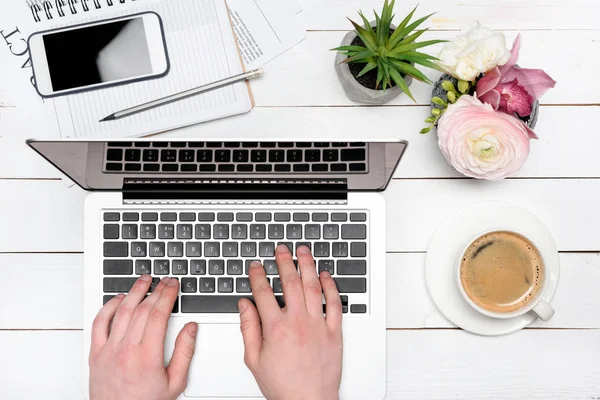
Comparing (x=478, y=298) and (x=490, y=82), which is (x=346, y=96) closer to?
(x=490, y=82)

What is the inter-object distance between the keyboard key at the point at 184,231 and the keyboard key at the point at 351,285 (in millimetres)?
190

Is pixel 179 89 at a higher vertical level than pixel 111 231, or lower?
higher

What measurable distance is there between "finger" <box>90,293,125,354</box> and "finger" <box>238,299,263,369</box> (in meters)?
0.15

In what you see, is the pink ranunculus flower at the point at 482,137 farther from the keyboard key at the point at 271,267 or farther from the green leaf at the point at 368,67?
the keyboard key at the point at 271,267

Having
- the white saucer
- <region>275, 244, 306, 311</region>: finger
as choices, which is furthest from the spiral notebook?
the white saucer

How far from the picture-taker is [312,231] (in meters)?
0.67

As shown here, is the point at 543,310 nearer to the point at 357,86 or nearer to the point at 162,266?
the point at 357,86

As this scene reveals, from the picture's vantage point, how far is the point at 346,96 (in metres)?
0.75

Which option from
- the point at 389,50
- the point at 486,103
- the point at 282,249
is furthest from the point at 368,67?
the point at 282,249

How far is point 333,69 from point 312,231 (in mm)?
243

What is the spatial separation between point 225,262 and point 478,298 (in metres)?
0.33

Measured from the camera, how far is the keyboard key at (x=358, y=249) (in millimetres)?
663

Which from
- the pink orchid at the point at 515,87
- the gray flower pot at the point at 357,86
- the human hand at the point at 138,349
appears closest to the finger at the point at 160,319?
the human hand at the point at 138,349

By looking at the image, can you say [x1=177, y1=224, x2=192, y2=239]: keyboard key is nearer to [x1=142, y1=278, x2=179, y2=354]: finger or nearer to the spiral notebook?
[x1=142, y1=278, x2=179, y2=354]: finger
